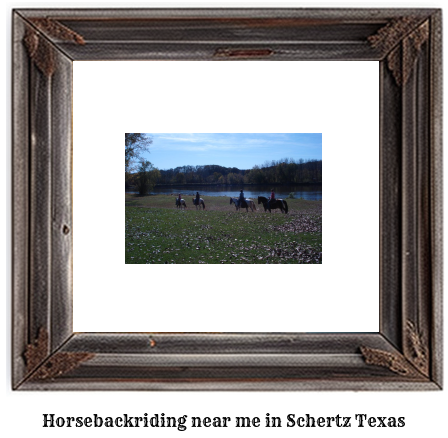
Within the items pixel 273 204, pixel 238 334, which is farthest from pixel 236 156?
pixel 238 334

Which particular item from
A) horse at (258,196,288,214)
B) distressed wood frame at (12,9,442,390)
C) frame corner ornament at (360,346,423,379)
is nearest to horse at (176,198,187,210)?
horse at (258,196,288,214)

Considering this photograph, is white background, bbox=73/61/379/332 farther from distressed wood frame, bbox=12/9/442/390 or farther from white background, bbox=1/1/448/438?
white background, bbox=1/1/448/438

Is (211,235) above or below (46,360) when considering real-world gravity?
above

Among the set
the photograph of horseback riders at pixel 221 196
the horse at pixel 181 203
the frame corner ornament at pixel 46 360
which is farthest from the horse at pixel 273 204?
the frame corner ornament at pixel 46 360

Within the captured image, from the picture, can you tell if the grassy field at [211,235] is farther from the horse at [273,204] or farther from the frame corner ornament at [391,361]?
the frame corner ornament at [391,361]

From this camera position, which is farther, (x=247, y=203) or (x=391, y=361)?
(x=247, y=203)
